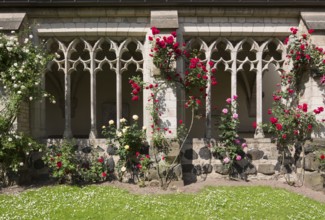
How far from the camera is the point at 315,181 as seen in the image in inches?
228

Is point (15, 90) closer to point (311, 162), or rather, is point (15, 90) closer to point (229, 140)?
point (229, 140)

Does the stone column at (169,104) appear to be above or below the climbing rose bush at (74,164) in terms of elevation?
above

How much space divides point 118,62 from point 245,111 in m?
7.52

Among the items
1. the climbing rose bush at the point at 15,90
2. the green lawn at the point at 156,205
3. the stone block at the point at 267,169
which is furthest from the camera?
the stone block at the point at 267,169

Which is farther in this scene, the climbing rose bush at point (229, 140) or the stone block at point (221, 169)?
the stone block at point (221, 169)

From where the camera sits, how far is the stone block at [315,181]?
5703 millimetres

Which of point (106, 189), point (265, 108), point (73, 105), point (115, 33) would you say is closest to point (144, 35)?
point (115, 33)

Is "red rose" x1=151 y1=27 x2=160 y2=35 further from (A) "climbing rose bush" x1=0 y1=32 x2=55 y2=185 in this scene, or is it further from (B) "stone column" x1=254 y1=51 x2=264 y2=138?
(B) "stone column" x1=254 y1=51 x2=264 y2=138

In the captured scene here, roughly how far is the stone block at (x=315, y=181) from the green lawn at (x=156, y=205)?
31.9 inches

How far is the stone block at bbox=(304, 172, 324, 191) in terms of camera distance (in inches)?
225

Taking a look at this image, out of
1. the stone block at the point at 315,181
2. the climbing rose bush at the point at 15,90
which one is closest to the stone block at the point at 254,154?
the stone block at the point at 315,181

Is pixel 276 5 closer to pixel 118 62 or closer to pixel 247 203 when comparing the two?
pixel 118 62

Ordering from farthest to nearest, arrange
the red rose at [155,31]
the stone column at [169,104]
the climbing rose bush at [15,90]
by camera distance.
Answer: the stone column at [169,104]
the red rose at [155,31]
the climbing rose bush at [15,90]

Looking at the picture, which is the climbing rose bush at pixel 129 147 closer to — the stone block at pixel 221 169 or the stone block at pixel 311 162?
the stone block at pixel 221 169
